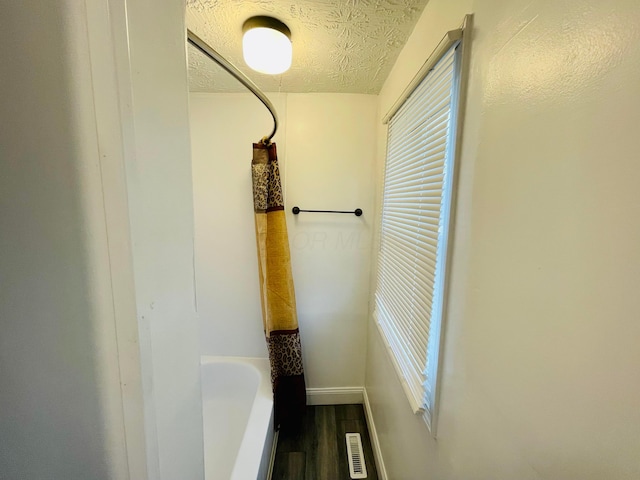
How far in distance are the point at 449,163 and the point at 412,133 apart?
40 centimetres

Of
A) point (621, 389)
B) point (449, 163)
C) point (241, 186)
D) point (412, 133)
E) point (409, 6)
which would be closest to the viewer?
point (621, 389)

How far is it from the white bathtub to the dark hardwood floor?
5.3 inches

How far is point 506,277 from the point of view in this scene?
0.54m

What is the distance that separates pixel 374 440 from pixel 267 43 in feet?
7.07

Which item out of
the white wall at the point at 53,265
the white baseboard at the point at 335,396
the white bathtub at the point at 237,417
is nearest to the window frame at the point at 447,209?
the white wall at the point at 53,265

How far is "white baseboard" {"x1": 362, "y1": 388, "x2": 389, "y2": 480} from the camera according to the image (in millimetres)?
1422

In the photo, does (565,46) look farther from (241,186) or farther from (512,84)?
(241,186)

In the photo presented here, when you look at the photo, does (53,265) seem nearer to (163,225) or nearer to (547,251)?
(163,225)

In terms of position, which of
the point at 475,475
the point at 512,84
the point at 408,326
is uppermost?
the point at 512,84

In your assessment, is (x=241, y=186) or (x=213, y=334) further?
(x=213, y=334)

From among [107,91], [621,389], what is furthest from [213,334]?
[621,389]

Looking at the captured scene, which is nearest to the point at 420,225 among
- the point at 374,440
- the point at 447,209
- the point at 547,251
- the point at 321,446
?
the point at 447,209

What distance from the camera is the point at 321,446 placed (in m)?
1.68

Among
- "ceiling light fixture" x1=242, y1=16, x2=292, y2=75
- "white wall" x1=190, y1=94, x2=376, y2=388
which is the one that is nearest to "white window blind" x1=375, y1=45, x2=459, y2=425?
"white wall" x1=190, y1=94, x2=376, y2=388
